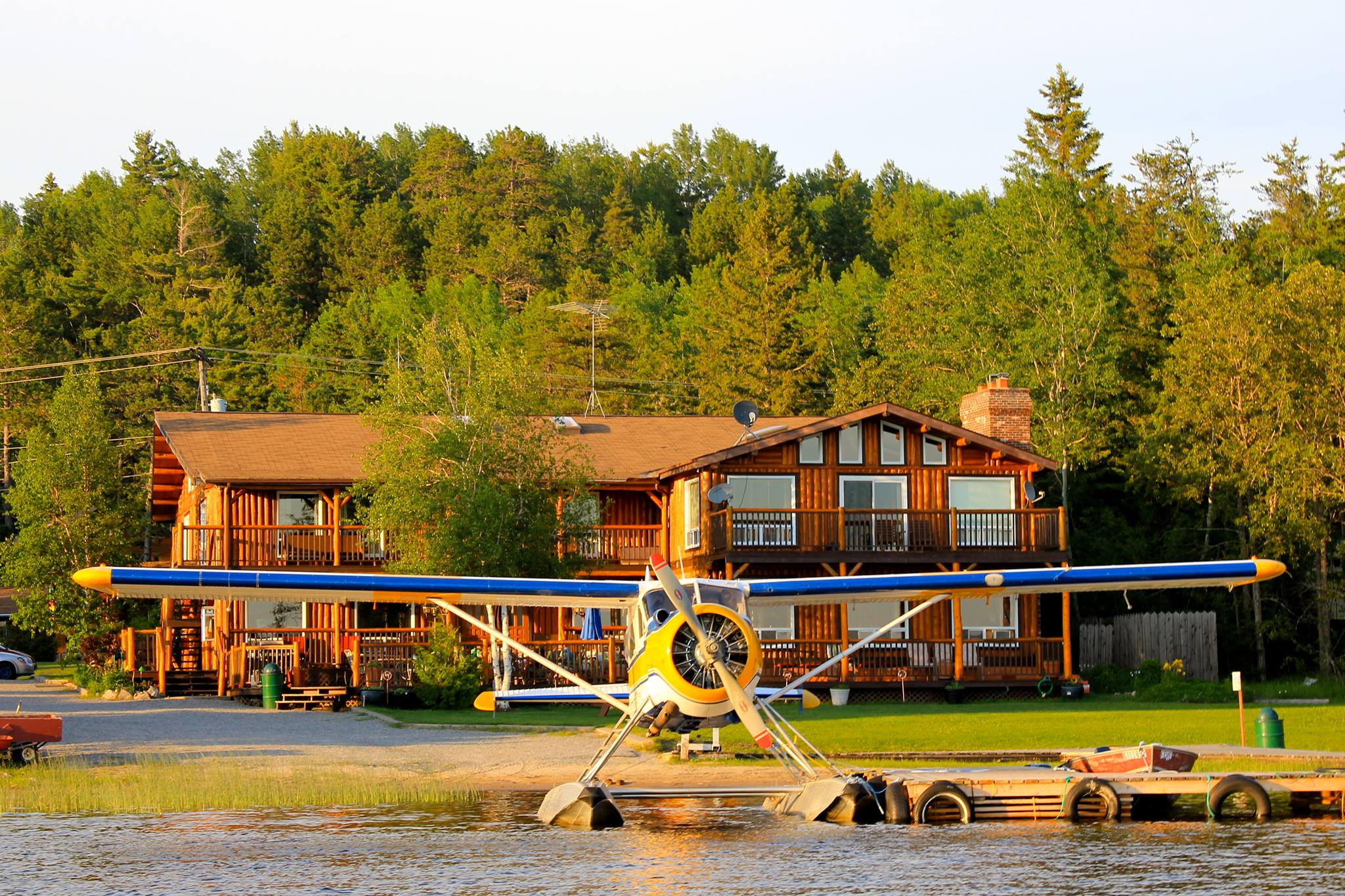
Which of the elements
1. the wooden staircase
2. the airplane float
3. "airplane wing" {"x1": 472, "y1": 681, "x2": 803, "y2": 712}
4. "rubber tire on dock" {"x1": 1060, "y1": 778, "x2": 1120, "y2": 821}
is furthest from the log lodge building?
"rubber tire on dock" {"x1": 1060, "y1": 778, "x2": 1120, "y2": 821}

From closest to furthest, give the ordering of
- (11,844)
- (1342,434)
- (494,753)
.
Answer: (11,844) < (494,753) < (1342,434)

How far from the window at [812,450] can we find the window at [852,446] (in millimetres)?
512

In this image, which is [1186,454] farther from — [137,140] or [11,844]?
[137,140]

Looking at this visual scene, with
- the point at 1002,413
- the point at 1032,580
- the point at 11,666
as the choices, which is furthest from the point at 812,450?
the point at 11,666

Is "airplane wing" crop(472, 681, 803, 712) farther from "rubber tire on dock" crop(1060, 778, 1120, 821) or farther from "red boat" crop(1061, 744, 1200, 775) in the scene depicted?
"red boat" crop(1061, 744, 1200, 775)

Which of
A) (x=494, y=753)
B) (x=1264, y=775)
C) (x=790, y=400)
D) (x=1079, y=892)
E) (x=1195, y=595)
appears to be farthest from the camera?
(x=790, y=400)

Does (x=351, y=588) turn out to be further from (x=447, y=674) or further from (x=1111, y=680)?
(x=1111, y=680)

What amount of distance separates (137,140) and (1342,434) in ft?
299

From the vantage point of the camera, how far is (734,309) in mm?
69812

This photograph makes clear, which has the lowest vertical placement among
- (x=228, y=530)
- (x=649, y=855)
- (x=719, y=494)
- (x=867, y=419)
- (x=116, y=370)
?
(x=649, y=855)

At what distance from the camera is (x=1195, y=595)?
4400 centimetres

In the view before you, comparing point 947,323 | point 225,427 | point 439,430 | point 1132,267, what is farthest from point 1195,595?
point 225,427

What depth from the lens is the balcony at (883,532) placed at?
116 feet

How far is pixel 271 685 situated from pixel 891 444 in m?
14.4
